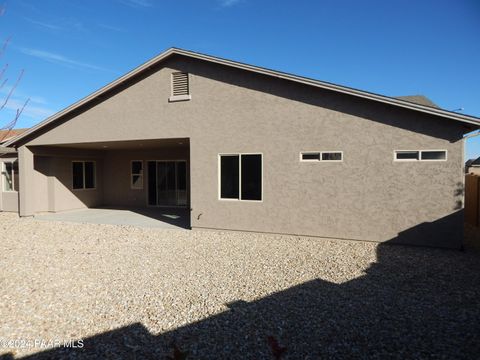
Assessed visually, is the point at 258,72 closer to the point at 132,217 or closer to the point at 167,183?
the point at 132,217

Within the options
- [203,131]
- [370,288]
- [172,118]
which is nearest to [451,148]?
[370,288]

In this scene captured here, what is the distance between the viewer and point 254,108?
32.8ft

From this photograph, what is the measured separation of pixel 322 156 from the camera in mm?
9289

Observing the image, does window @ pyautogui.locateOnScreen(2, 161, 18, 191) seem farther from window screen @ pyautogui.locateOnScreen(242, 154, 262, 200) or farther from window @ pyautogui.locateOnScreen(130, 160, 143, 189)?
window screen @ pyautogui.locateOnScreen(242, 154, 262, 200)

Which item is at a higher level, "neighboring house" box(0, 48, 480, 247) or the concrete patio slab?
"neighboring house" box(0, 48, 480, 247)

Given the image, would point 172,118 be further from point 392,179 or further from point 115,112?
point 392,179

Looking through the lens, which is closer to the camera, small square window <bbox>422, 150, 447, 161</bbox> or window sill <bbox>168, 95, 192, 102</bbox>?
small square window <bbox>422, 150, 447, 161</bbox>

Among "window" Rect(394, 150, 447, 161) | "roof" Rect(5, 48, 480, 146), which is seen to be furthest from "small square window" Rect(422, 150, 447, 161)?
"roof" Rect(5, 48, 480, 146)

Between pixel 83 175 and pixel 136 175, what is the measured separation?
2.96 meters

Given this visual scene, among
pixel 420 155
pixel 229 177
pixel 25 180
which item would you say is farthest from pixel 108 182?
pixel 420 155

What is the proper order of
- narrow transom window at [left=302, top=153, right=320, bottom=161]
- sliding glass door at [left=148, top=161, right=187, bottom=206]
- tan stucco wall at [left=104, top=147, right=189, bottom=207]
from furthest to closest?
tan stucco wall at [left=104, top=147, right=189, bottom=207] < sliding glass door at [left=148, top=161, right=187, bottom=206] < narrow transom window at [left=302, top=153, right=320, bottom=161]

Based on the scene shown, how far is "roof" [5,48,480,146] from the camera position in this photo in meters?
7.86

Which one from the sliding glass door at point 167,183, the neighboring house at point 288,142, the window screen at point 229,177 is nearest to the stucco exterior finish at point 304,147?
the neighboring house at point 288,142

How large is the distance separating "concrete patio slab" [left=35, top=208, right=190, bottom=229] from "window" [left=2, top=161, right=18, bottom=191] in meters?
3.04
